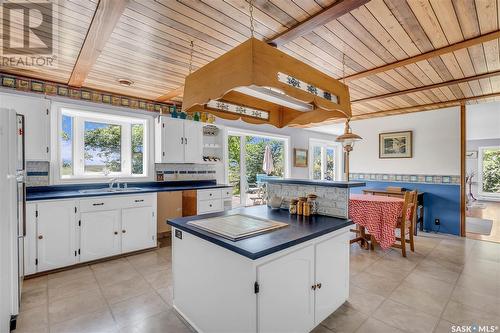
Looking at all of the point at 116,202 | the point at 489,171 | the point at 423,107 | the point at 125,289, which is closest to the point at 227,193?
the point at 116,202

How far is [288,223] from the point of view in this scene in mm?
1935

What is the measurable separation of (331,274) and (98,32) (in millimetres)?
2842

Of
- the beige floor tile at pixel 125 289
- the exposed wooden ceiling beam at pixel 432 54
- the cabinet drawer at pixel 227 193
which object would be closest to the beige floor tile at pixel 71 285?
the beige floor tile at pixel 125 289

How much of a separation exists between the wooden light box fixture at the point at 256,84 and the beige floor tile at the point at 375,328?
169 cm

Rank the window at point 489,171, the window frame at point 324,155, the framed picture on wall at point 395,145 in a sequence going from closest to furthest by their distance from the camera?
the framed picture on wall at point 395,145, the window frame at point 324,155, the window at point 489,171

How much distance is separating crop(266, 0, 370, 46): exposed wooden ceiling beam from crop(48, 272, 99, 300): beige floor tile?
3102 mm

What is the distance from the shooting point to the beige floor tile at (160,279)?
102 inches

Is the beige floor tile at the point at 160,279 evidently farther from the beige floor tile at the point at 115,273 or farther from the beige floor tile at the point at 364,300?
the beige floor tile at the point at 364,300

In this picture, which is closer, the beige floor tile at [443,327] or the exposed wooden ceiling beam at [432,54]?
the beige floor tile at [443,327]

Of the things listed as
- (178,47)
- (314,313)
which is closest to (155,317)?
(314,313)

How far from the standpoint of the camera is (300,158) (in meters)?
6.77

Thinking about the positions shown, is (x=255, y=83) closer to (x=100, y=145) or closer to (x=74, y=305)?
(x=74, y=305)

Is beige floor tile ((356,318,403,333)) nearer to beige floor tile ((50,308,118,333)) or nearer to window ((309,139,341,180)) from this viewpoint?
beige floor tile ((50,308,118,333))

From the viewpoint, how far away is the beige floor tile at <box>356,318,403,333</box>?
6.11ft
